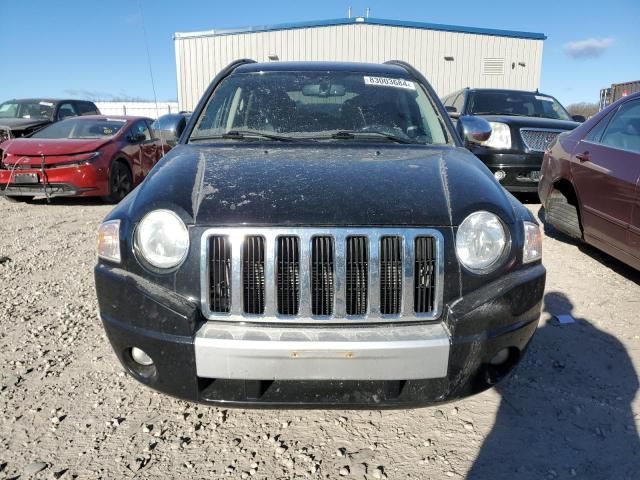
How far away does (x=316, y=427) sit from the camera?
2.32m

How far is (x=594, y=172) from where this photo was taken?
4.30 m

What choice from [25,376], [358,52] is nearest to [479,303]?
[25,376]

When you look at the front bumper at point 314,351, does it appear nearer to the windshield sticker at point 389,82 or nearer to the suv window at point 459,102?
the windshield sticker at point 389,82

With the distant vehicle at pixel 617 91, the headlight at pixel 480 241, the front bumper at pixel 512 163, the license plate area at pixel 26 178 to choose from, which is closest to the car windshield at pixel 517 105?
the front bumper at pixel 512 163

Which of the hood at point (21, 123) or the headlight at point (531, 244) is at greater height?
the hood at point (21, 123)

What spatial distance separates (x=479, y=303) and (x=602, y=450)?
979 mm

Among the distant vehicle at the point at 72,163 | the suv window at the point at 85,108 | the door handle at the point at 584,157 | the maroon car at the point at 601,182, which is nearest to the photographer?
the maroon car at the point at 601,182

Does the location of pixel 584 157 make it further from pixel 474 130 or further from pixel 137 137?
pixel 137 137

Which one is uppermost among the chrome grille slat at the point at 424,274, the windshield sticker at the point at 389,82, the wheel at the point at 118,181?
the windshield sticker at the point at 389,82

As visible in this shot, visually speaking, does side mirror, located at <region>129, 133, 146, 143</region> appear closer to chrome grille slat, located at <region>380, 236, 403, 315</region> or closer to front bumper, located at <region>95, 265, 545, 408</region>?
front bumper, located at <region>95, 265, 545, 408</region>

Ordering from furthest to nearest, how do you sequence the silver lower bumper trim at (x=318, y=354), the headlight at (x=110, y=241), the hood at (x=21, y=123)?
the hood at (x=21, y=123) < the headlight at (x=110, y=241) < the silver lower bumper trim at (x=318, y=354)

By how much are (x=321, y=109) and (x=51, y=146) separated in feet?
19.9

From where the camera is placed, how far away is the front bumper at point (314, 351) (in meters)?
1.79

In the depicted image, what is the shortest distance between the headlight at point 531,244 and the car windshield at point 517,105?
6.62 meters
